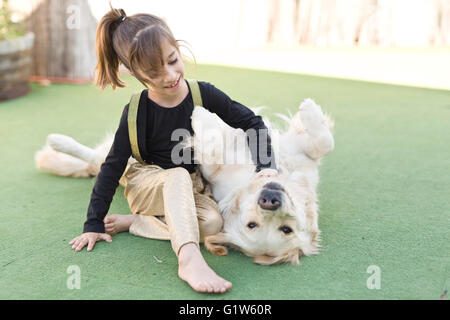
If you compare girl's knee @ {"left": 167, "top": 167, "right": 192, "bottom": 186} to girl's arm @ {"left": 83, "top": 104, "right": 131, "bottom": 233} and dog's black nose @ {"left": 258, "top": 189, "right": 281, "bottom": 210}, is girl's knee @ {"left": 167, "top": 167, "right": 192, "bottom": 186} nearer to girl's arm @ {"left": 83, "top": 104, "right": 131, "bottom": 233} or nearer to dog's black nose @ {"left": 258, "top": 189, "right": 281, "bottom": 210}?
girl's arm @ {"left": 83, "top": 104, "right": 131, "bottom": 233}

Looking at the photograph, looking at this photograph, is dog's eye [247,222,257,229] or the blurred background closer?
dog's eye [247,222,257,229]

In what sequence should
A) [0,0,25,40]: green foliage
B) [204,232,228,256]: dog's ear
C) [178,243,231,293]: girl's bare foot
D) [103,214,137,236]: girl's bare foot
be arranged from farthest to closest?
1. [0,0,25,40]: green foliage
2. [103,214,137,236]: girl's bare foot
3. [204,232,228,256]: dog's ear
4. [178,243,231,293]: girl's bare foot

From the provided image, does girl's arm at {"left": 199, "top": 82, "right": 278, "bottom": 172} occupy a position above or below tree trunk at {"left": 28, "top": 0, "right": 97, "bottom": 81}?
below

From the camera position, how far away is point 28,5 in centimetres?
473

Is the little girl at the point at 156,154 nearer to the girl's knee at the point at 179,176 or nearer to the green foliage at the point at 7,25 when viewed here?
the girl's knee at the point at 179,176

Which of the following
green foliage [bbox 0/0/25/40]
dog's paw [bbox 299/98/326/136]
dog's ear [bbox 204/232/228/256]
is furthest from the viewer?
green foliage [bbox 0/0/25/40]

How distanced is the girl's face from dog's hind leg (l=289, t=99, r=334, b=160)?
64 centimetres

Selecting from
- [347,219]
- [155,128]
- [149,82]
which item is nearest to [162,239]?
[155,128]

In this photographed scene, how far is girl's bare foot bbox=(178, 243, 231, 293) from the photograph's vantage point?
1654 millimetres

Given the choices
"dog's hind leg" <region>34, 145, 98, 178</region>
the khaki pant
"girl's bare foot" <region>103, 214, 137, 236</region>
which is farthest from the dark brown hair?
"dog's hind leg" <region>34, 145, 98, 178</region>

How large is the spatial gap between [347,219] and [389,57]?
4.25 m

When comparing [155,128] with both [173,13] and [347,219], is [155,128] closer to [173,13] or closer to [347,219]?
[347,219]
